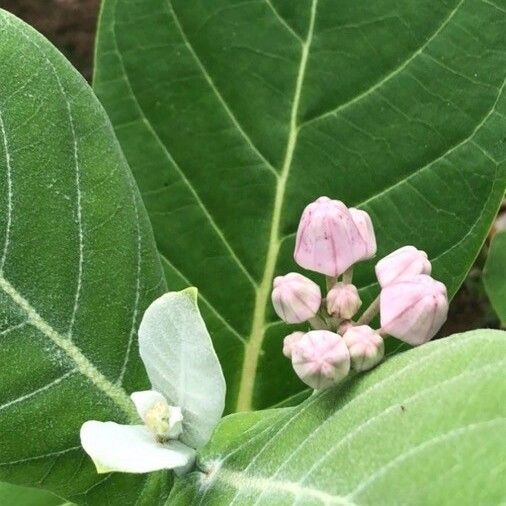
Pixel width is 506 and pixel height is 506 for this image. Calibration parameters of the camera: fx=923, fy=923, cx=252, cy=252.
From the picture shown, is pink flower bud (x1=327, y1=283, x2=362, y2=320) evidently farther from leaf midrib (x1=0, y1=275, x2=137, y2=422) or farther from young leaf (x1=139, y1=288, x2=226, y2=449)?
leaf midrib (x1=0, y1=275, x2=137, y2=422)

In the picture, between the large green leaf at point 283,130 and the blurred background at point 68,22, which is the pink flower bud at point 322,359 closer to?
the large green leaf at point 283,130

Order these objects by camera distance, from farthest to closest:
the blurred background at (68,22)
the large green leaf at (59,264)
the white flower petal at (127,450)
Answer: the blurred background at (68,22), the large green leaf at (59,264), the white flower petal at (127,450)

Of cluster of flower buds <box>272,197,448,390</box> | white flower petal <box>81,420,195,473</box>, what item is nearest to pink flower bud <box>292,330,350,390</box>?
cluster of flower buds <box>272,197,448,390</box>

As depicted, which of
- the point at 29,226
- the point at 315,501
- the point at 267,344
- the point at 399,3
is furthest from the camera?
the point at 267,344

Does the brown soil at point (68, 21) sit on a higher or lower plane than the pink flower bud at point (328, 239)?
lower

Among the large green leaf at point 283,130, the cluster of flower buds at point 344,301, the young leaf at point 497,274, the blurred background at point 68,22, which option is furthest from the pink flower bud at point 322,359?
the blurred background at point 68,22

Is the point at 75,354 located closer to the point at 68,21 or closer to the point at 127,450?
the point at 127,450

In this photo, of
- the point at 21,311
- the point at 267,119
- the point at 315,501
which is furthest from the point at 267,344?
the point at 315,501

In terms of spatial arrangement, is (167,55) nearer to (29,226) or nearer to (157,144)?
(157,144)

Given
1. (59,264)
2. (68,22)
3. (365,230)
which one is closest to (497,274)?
(365,230)
